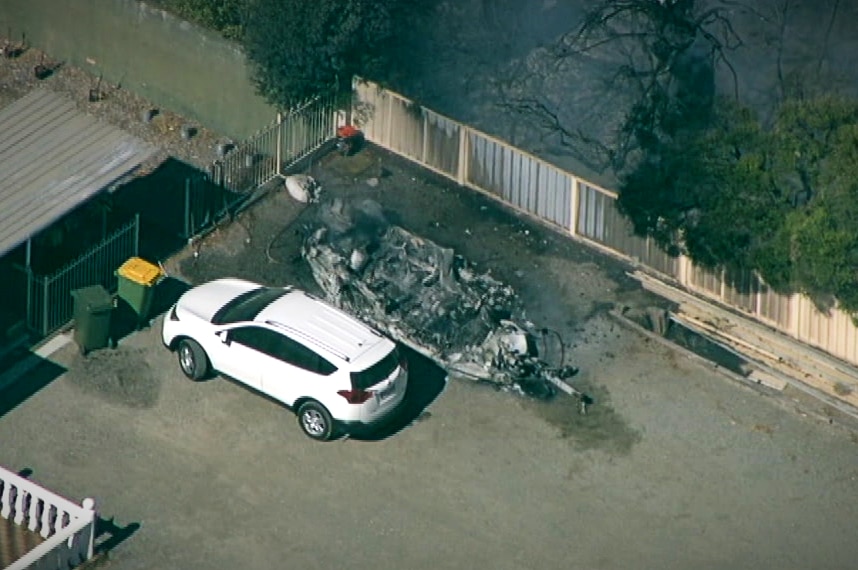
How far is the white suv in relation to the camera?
30.0m

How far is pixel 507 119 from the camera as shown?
122 ft

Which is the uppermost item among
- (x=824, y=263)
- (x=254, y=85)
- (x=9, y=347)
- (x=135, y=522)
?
(x=254, y=85)

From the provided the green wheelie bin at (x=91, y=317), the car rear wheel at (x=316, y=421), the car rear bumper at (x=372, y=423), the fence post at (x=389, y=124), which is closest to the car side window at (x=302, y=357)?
the car rear wheel at (x=316, y=421)

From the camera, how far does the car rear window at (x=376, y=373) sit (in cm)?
2992

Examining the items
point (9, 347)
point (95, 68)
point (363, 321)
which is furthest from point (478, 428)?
point (95, 68)

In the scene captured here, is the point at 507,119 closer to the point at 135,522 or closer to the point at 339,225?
the point at 339,225

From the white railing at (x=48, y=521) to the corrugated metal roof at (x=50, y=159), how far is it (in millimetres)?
4383

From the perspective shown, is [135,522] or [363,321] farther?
[363,321]

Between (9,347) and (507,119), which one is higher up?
(507,119)

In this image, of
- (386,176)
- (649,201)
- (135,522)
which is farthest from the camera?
(386,176)

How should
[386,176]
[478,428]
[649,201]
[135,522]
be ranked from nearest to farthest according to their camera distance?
1. [135,522]
2. [478,428]
3. [649,201]
4. [386,176]

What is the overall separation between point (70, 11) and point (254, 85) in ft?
14.6

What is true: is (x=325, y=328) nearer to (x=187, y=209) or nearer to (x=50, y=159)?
(x=187, y=209)

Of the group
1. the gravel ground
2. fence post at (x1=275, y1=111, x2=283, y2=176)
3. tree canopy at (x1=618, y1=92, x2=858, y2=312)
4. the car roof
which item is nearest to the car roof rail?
the car roof
